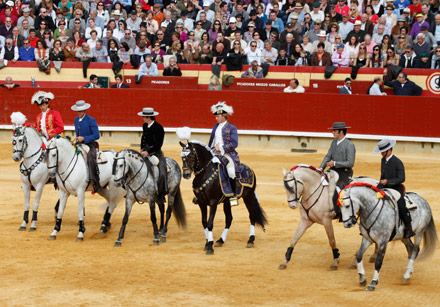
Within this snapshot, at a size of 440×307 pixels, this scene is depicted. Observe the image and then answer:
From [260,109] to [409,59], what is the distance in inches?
180

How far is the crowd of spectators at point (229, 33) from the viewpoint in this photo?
904 inches

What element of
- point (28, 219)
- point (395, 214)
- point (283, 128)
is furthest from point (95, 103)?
point (395, 214)

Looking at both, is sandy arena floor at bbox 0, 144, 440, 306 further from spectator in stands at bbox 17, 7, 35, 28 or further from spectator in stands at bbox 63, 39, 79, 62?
spectator in stands at bbox 17, 7, 35, 28

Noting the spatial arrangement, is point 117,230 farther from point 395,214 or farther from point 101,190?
point 395,214

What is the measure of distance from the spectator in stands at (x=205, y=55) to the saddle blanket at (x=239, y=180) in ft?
38.7

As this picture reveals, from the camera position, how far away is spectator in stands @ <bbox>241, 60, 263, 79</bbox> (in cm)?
2350

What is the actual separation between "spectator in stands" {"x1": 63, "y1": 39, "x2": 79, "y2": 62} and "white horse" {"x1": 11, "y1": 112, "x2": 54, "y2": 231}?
459 inches

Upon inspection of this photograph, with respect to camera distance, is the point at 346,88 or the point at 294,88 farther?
the point at 294,88

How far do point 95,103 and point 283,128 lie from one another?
578 cm

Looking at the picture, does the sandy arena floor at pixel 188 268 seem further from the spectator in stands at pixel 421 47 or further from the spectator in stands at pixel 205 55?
the spectator in stands at pixel 205 55

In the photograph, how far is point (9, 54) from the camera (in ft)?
81.3

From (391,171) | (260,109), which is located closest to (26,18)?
(260,109)

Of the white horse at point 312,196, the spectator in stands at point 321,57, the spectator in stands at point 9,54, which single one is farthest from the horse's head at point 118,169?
the spectator in stands at point 9,54

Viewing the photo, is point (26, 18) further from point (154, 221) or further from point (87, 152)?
point (154, 221)
